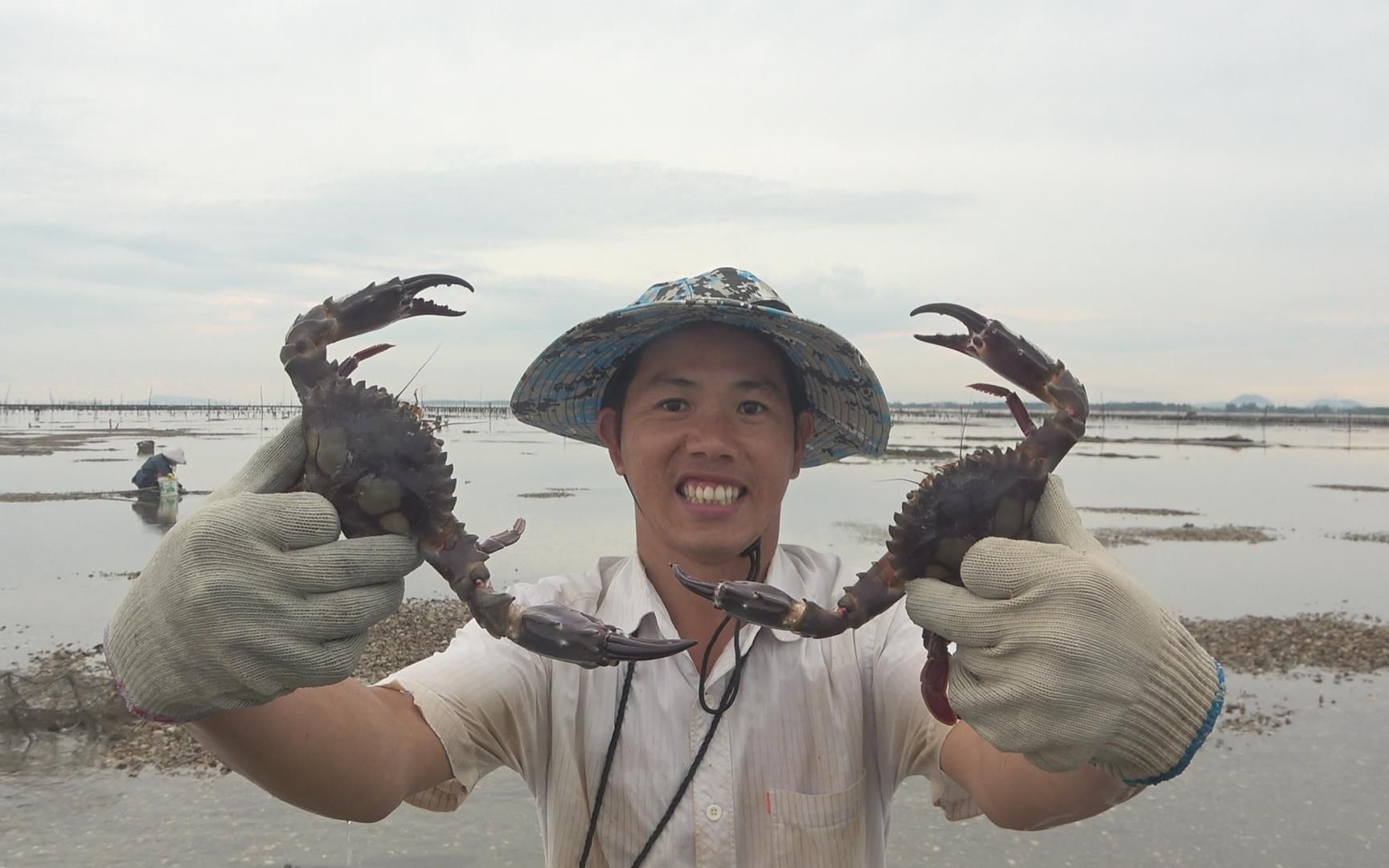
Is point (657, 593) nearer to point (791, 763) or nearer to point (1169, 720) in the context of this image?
point (791, 763)

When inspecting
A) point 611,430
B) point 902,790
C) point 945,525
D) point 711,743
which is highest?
point 611,430

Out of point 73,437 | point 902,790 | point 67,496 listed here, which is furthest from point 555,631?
point 73,437

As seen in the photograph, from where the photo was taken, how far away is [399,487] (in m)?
2.89

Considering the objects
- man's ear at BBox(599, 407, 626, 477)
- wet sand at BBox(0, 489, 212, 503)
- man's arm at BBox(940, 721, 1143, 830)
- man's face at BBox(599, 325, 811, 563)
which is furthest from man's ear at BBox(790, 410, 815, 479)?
wet sand at BBox(0, 489, 212, 503)

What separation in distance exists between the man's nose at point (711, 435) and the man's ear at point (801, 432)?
1.99 ft

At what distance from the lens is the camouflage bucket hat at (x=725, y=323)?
10.9 ft

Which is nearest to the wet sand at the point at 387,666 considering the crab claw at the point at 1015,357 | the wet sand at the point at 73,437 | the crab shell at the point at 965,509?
the crab shell at the point at 965,509

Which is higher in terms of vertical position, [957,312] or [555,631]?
[957,312]

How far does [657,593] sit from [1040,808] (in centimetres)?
156

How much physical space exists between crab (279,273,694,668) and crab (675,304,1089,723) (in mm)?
409

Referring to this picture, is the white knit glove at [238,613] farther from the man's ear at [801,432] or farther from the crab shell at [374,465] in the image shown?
A: the man's ear at [801,432]

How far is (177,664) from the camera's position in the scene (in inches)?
93.4

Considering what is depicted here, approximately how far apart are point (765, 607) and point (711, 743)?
72cm

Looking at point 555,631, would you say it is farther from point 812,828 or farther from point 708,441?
point 812,828
